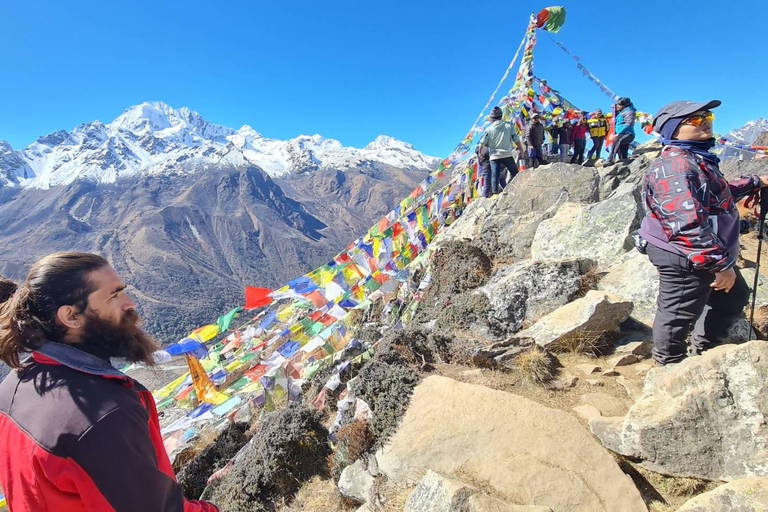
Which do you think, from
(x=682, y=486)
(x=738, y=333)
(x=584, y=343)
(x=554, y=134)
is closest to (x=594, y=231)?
(x=584, y=343)

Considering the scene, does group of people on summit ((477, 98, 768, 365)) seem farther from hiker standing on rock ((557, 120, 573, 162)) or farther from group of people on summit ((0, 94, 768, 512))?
hiker standing on rock ((557, 120, 573, 162))

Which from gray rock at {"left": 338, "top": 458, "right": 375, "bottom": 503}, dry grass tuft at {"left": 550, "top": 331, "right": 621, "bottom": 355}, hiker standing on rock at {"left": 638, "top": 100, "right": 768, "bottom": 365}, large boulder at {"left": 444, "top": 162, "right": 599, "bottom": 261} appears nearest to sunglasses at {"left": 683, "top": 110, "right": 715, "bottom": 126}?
hiker standing on rock at {"left": 638, "top": 100, "right": 768, "bottom": 365}

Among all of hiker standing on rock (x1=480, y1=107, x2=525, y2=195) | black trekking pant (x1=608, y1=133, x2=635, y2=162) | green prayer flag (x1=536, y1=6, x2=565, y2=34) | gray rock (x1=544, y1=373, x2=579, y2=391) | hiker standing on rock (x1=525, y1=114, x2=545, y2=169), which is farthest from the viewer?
green prayer flag (x1=536, y1=6, x2=565, y2=34)

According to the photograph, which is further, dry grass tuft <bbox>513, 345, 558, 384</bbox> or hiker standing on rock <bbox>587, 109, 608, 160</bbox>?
hiker standing on rock <bbox>587, 109, 608, 160</bbox>

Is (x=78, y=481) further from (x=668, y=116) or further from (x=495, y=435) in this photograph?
(x=668, y=116)

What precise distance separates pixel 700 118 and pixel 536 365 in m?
2.68

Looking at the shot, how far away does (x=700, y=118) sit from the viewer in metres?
3.11

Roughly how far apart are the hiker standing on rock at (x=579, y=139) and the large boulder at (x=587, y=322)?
10430mm

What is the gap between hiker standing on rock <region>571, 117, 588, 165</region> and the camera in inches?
528

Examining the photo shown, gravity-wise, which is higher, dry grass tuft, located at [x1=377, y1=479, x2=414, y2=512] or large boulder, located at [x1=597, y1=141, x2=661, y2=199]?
large boulder, located at [x1=597, y1=141, x2=661, y2=199]

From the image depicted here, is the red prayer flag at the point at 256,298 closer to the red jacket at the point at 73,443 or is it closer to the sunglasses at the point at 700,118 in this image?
the red jacket at the point at 73,443

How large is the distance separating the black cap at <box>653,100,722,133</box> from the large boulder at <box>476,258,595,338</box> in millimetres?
2565

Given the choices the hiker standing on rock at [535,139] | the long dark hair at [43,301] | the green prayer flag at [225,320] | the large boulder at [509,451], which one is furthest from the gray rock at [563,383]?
the hiker standing on rock at [535,139]

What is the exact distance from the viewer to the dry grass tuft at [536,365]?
4.09 metres
